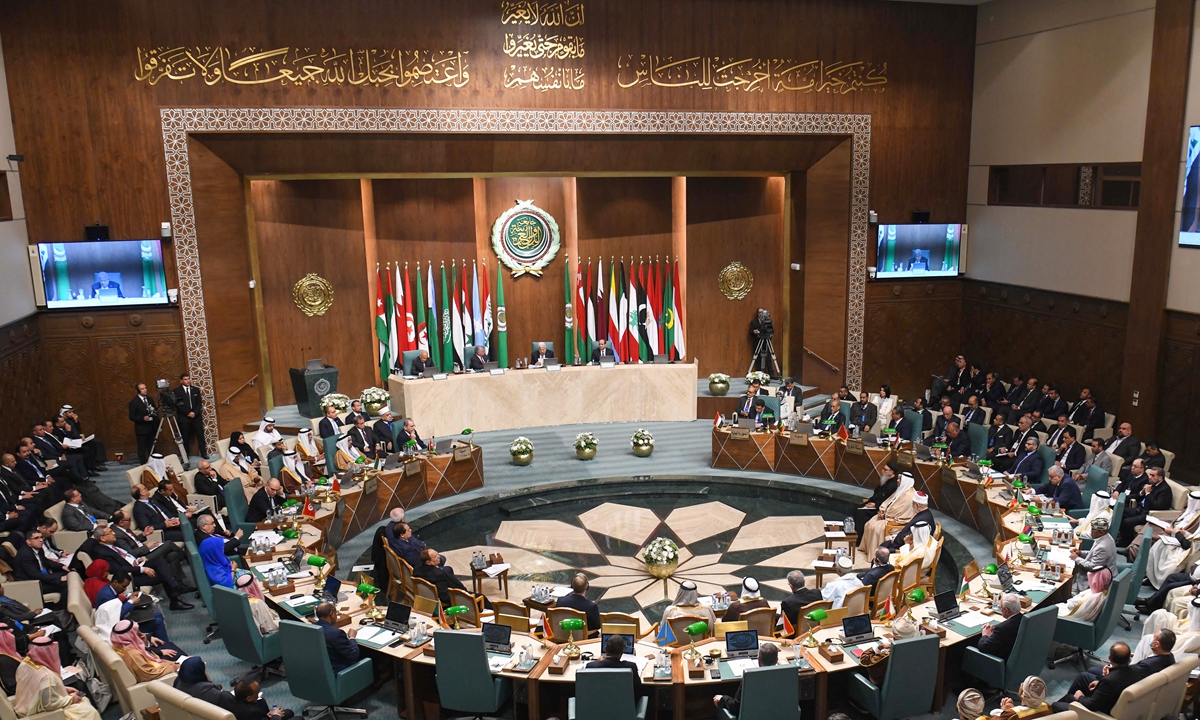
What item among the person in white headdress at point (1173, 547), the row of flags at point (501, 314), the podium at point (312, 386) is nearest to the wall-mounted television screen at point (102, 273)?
the podium at point (312, 386)

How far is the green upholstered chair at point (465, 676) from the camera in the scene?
24.0 ft

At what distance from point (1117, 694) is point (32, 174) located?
14.9 m

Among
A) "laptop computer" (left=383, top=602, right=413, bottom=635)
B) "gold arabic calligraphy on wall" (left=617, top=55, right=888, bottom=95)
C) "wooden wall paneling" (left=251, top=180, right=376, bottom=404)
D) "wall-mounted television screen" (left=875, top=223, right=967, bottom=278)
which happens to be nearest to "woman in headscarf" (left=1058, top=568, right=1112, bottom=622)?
"laptop computer" (left=383, top=602, right=413, bottom=635)

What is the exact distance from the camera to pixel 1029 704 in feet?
21.6

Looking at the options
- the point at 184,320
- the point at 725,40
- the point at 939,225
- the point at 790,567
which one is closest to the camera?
the point at 790,567

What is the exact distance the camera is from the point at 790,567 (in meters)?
11.1

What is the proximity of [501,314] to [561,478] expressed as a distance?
15.4 feet

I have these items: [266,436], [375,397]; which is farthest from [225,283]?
[266,436]

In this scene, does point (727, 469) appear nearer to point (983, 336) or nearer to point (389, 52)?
point (983, 336)

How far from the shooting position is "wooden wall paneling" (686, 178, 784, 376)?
59.7 feet

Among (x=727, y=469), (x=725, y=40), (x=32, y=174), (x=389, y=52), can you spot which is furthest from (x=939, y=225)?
(x=32, y=174)

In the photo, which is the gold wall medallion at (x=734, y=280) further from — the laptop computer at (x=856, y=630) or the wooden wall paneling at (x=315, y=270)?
the laptop computer at (x=856, y=630)

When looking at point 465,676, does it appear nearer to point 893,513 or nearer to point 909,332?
point 893,513

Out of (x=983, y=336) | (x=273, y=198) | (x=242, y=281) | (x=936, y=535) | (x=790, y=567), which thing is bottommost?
(x=790, y=567)
